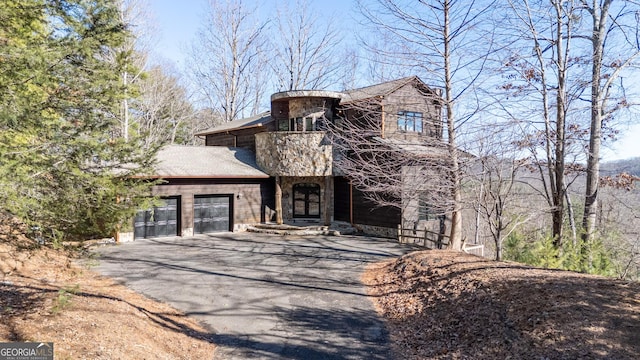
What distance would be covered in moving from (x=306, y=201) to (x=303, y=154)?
9.86 feet

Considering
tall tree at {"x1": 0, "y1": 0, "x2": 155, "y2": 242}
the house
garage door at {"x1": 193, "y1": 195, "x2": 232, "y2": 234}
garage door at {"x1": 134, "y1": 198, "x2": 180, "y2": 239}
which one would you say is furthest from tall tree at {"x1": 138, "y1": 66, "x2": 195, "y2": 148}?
tall tree at {"x1": 0, "y1": 0, "x2": 155, "y2": 242}

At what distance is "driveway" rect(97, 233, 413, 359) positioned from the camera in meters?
6.01

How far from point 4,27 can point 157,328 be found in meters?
5.42

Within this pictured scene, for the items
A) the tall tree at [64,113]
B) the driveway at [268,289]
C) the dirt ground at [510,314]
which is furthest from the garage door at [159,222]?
the dirt ground at [510,314]

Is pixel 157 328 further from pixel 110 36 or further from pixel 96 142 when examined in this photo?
pixel 110 36

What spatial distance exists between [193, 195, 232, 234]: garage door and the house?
0.05 meters

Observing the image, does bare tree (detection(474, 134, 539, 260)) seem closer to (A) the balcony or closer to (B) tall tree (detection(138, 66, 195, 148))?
(A) the balcony

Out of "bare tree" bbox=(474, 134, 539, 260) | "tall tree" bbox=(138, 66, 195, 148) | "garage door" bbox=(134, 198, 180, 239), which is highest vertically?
"tall tree" bbox=(138, 66, 195, 148)

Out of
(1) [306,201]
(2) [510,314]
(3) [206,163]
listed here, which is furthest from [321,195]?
(2) [510,314]

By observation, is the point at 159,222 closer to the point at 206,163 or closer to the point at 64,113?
the point at 206,163

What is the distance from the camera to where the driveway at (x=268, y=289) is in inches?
237

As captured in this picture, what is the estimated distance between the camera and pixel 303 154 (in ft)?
57.5

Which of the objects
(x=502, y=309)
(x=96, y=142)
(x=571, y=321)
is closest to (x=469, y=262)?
(x=502, y=309)

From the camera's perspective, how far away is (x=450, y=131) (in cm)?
1051
